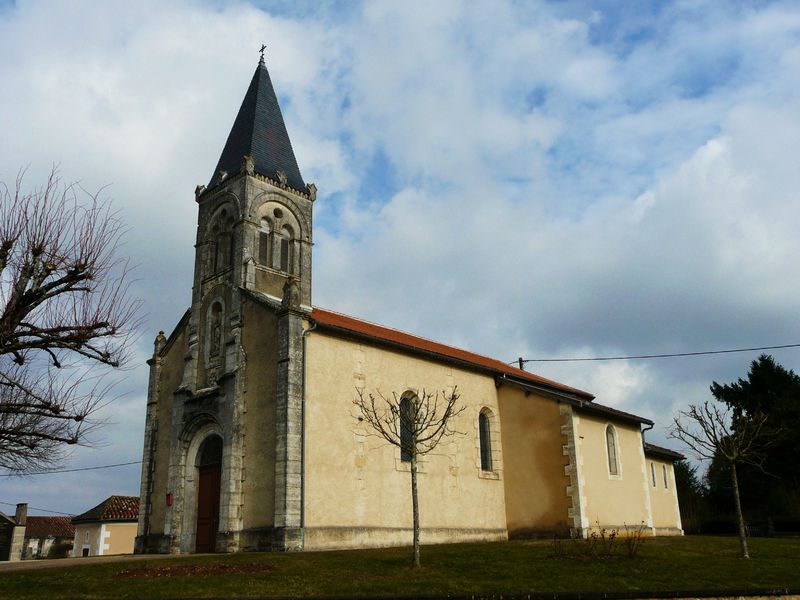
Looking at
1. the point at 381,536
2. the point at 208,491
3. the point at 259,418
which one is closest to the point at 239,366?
the point at 259,418

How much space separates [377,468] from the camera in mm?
22312

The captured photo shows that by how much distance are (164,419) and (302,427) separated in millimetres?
8337

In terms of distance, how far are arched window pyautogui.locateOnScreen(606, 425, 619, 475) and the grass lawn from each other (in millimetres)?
9738

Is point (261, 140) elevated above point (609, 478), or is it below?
above

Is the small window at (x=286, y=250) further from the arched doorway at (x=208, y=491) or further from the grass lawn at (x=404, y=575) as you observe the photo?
the grass lawn at (x=404, y=575)

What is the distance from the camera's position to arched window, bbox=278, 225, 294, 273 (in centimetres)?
2638

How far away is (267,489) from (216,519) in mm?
3362

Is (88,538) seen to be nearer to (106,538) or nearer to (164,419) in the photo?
(106,538)

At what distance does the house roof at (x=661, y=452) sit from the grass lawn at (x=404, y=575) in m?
14.9

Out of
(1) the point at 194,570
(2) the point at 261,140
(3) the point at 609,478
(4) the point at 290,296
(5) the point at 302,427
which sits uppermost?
(2) the point at 261,140

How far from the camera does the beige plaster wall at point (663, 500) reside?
101 feet

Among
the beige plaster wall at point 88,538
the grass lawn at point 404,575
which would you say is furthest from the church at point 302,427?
the beige plaster wall at point 88,538

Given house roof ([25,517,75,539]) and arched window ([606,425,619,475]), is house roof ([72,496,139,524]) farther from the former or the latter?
arched window ([606,425,619,475])

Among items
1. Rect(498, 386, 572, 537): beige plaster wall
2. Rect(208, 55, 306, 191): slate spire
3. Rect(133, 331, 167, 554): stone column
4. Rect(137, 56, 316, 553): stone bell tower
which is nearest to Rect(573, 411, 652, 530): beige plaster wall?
Rect(498, 386, 572, 537): beige plaster wall
